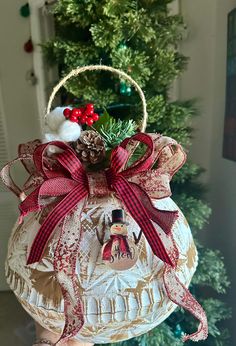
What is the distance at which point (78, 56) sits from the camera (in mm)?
783

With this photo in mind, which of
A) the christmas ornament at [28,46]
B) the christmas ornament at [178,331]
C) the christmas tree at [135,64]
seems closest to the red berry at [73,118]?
the christmas tree at [135,64]

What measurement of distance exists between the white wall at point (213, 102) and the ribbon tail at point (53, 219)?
2.23 ft

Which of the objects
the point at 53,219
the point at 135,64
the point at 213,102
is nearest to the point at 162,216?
the point at 53,219

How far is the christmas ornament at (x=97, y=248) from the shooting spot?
47cm

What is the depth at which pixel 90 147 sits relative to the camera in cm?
52

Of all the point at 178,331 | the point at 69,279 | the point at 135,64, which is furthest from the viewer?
the point at 178,331

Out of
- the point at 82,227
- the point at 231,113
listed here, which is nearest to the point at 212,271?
the point at 231,113

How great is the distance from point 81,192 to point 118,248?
0.28 feet

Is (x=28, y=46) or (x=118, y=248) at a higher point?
(x=28, y=46)

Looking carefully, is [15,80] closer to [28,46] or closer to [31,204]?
[28,46]

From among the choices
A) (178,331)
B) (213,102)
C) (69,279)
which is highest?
(213,102)

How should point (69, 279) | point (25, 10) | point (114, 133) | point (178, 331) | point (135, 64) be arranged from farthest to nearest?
point (25, 10), point (178, 331), point (135, 64), point (114, 133), point (69, 279)

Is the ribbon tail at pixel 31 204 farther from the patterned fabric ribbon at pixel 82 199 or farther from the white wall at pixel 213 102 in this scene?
the white wall at pixel 213 102

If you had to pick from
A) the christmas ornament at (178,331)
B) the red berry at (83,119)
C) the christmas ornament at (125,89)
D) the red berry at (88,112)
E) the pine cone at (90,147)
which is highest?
the christmas ornament at (125,89)
